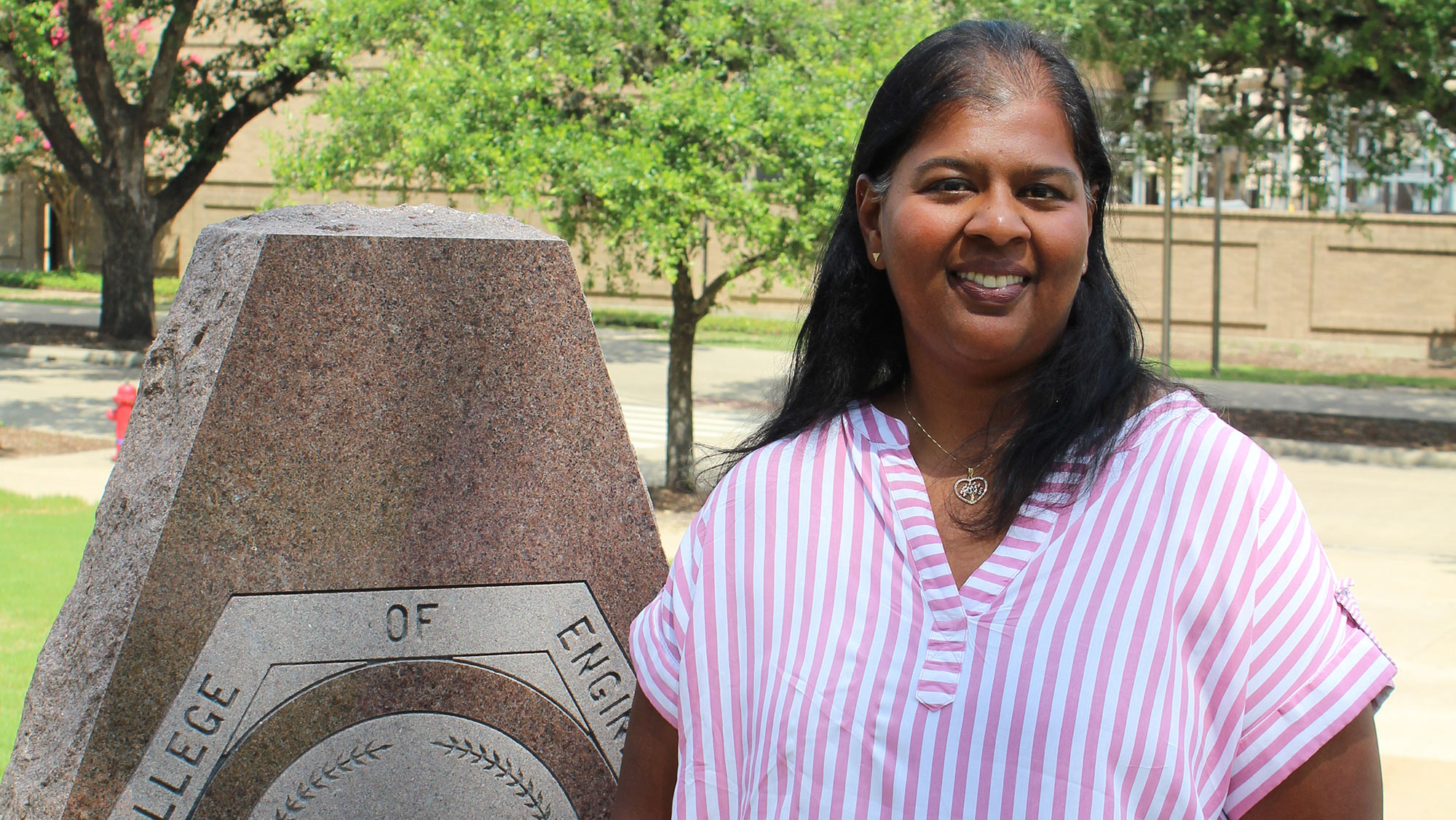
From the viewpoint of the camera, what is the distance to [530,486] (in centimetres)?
248

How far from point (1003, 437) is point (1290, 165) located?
26.3m

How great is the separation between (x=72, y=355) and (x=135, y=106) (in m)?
3.01

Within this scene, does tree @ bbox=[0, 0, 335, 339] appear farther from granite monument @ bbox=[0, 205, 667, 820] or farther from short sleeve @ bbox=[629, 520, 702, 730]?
short sleeve @ bbox=[629, 520, 702, 730]

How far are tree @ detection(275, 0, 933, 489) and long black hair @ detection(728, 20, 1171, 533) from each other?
565 centimetres

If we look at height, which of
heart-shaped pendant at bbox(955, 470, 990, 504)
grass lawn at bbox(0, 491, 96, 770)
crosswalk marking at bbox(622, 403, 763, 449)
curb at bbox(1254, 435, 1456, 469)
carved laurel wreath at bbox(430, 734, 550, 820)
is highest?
heart-shaped pendant at bbox(955, 470, 990, 504)

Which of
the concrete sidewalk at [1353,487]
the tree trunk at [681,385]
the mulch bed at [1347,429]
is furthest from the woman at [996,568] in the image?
the mulch bed at [1347,429]

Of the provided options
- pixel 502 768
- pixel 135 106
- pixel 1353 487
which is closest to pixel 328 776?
pixel 502 768

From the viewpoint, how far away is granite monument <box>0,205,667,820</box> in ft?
7.50

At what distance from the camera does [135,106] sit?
16.2m

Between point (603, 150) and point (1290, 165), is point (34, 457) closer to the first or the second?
point (603, 150)

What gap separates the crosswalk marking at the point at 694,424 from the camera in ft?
39.3

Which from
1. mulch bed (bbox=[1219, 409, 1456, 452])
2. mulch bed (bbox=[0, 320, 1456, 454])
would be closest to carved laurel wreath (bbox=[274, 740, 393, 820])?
mulch bed (bbox=[0, 320, 1456, 454])

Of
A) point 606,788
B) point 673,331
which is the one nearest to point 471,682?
point 606,788

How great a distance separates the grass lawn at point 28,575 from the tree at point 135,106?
271 inches
